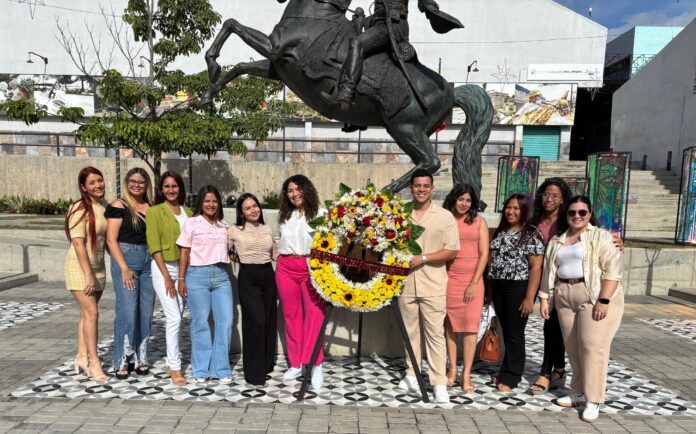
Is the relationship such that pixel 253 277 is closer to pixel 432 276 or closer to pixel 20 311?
pixel 432 276

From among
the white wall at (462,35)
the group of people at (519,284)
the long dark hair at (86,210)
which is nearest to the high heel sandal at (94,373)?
the long dark hair at (86,210)

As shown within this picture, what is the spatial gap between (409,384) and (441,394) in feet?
1.17

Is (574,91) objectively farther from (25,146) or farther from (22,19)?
(22,19)

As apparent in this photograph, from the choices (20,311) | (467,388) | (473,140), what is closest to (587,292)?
(467,388)

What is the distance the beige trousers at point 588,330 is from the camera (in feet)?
11.2

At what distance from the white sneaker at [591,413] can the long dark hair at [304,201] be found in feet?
8.86

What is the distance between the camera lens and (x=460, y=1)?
1011 inches

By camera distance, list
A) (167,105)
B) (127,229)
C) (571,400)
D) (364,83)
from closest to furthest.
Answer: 1. (571,400)
2. (127,229)
3. (364,83)
4. (167,105)

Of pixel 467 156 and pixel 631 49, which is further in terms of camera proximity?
pixel 631 49

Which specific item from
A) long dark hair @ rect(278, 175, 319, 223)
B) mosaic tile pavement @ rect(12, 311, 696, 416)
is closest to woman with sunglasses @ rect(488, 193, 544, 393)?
mosaic tile pavement @ rect(12, 311, 696, 416)

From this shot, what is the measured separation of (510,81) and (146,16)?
1997 cm

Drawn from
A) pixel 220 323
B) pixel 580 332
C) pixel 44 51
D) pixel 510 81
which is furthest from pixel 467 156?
pixel 44 51

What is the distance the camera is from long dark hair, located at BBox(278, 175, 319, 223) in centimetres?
395

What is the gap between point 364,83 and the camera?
4914 mm
